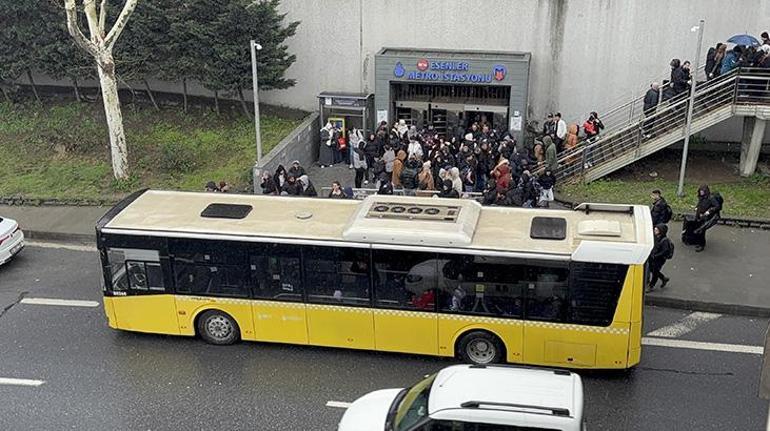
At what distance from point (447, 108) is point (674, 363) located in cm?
1185

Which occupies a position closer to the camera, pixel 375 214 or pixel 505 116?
pixel 375 214

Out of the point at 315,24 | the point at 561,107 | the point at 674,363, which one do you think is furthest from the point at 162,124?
the point at 674,363

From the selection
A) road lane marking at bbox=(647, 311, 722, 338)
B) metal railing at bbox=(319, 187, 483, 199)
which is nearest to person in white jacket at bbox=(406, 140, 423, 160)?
metal railing at bbox=(319, 187, 483, 199)

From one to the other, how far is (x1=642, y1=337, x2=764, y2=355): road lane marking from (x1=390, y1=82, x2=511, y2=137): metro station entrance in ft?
33.0

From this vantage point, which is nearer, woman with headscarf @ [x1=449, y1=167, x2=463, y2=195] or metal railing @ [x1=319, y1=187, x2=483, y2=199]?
metal railing @ [x1=319, y1=187, x2=483, y2=199]

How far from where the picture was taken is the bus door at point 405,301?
12.7m

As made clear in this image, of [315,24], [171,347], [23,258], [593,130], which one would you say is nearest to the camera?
[171,347]

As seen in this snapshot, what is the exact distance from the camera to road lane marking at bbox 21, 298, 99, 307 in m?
15.5

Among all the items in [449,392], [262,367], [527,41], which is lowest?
[262,367]

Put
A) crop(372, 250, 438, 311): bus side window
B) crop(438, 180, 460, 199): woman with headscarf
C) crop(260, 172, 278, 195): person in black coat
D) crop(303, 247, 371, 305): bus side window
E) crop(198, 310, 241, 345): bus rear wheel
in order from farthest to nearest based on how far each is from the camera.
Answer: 1. crop(260, 172, 278, 195): person in black coat
2. crop(438, 180, 460, 199): woman with headscarf
3. crop(198, 310, 241, 345): bus rear wheel
4. crop(303, 247, 371, 305): bus side window
5. crop(372, 250, 438, 311): bus side window

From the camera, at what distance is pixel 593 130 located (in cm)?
2120

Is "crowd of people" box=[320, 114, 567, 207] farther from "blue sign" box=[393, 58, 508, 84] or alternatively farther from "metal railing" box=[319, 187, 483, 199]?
"blue sign" box=[393, 58, 508, 84]

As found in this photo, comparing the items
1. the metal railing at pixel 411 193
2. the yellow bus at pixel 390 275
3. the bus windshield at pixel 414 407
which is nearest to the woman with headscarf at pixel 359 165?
the metal railing at pixel 411 193

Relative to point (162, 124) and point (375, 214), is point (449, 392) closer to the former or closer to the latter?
point (375, 214)
